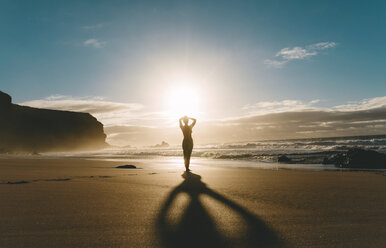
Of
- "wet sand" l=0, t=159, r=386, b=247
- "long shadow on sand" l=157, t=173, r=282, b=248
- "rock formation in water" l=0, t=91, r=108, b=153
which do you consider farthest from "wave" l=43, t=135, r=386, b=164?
"rock formation in water" l=0, t=91, r=108, b=153

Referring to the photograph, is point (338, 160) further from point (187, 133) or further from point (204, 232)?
point (204, 232)

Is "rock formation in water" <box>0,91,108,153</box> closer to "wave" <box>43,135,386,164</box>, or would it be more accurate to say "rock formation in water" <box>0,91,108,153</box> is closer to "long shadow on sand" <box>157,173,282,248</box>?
"wave" <box>43,135,386,164</box>

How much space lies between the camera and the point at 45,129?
3888 inches

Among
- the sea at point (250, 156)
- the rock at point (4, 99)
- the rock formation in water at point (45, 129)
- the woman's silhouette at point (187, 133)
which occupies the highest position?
the rock at point (4, 99)

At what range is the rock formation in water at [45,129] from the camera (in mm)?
85625

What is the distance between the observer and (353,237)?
2.64m

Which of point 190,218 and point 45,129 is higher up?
point 45,129

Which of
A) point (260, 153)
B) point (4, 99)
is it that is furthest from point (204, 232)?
point (4, 99)

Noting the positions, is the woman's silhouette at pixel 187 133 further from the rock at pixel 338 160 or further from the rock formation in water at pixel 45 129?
the rock formation in water at pixel 45 129

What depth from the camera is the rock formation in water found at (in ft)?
281

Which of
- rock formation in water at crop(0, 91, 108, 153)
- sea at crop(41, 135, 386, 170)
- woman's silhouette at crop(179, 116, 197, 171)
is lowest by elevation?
sea at crop(41, 135, 386, 170)

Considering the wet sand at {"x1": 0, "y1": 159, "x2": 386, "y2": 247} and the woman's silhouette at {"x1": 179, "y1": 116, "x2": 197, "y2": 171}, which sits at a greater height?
the woman's silhouette at {"x1": 179, "y1": 116, "x2": 197, "y2": 171}

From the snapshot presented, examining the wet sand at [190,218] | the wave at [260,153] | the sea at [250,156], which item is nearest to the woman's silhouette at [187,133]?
the sea at [250,156]

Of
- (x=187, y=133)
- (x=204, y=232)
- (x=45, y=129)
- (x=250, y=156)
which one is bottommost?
(x=250, y=156)
